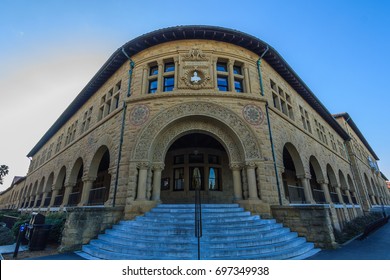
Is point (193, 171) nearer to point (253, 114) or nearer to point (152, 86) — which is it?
point (253, 114)

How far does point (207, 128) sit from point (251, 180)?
10.4 feet

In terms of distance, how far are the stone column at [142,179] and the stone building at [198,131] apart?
43 millimetres

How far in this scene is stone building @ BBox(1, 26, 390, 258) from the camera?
26.6 feet

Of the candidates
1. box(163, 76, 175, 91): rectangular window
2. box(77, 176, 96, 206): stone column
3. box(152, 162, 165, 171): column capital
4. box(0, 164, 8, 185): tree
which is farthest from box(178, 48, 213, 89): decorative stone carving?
box(0, 164, 8, 185): tree

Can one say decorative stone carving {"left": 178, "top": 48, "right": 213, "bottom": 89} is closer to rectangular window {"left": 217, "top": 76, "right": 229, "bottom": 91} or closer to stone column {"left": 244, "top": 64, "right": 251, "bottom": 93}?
rectangular window {"left": 217, "top": 76, "right": 229, "bottom": 91}

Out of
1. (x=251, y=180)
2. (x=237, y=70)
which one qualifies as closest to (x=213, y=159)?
(x=251, y=180)

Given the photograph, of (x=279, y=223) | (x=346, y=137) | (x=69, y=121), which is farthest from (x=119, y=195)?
(x=346, y=137)

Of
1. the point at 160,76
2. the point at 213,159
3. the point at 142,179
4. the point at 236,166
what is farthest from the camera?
the point at 213,159

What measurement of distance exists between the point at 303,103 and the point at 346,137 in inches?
Result: 501

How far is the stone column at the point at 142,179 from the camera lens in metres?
7.83

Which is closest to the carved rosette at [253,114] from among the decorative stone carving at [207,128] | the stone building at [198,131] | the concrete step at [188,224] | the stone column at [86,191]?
the stone building at [198,131]

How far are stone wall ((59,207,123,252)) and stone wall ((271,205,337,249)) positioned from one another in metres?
6.74

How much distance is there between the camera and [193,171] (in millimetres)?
11625

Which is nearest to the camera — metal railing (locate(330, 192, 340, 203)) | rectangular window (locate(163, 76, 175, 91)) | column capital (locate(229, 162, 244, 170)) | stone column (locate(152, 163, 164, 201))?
stone column (locate(152, 163, 164, 201))
